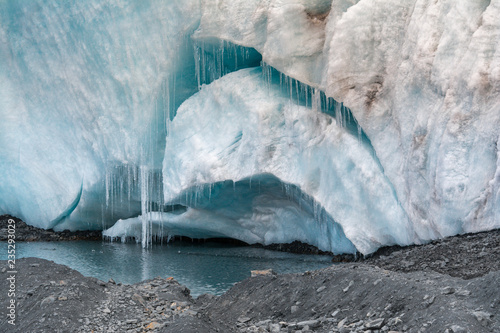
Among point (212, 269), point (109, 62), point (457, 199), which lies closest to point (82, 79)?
point (109, 62)

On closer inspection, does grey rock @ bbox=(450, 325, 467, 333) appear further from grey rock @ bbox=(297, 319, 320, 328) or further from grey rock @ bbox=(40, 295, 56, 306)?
grey rock @ bbox=(40, 295, 56, 306)

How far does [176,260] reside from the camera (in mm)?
15703

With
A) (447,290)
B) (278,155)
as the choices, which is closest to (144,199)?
(278,155)

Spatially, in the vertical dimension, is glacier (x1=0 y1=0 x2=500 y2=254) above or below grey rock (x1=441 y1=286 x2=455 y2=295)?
above

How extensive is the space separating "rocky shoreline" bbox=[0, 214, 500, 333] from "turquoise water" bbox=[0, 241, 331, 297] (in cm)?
251

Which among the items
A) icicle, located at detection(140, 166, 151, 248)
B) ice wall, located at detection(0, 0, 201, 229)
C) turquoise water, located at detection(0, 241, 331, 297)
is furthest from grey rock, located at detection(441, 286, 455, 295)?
icicle, located at detection(140, 166, 151, 248)

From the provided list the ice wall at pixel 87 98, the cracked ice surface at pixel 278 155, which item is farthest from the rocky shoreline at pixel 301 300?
the ice wall at pixel 87 98

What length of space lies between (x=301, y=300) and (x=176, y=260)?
8.27 meters

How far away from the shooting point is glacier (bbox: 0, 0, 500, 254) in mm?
10102

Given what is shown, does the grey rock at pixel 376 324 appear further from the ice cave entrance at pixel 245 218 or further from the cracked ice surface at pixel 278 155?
the ice cave entrance at pixel 245 218

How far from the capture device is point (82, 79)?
18.1m

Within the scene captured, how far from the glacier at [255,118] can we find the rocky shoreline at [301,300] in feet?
5.43

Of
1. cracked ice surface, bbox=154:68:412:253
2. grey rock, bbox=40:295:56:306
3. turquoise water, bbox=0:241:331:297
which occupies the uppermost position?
cracked ice surface, bbox=154:68:412:253

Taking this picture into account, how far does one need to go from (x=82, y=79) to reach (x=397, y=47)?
1087cm
